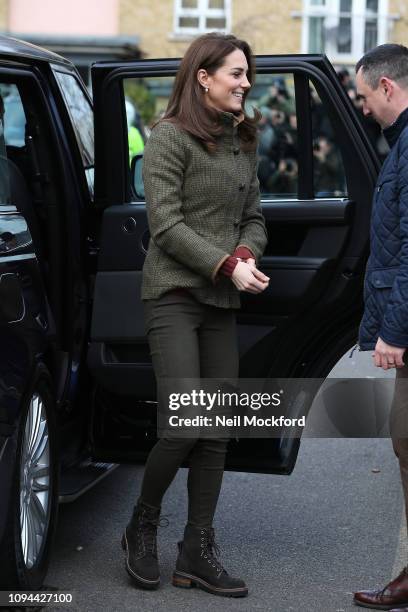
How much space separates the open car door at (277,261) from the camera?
4605mm

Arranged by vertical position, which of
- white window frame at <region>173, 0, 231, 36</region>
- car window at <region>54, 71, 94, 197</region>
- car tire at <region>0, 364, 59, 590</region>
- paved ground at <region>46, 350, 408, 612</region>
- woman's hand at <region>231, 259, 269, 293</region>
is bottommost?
paved ground at <region>46, 350, 408, 612</region>

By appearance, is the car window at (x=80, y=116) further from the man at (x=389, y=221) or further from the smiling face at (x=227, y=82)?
the man at (x=389, y=221)

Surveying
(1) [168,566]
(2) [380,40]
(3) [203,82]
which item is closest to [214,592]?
(1) [168,566]

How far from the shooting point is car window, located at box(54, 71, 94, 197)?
514 cm

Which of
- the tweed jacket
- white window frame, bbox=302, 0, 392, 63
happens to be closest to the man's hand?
the tweed jacket

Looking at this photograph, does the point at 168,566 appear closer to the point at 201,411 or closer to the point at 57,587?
the point at 57,587

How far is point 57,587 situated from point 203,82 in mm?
1814

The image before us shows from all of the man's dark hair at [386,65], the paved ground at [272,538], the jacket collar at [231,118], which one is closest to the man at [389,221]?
the man's dark hair at [386,65]

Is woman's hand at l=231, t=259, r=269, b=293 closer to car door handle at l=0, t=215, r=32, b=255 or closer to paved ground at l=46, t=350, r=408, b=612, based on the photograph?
car door handle at l=0, t=215, r=32, b=255

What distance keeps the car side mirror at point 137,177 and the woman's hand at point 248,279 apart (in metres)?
0.88

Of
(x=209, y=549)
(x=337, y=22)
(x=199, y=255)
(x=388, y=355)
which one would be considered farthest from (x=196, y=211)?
(x=337, y=22)

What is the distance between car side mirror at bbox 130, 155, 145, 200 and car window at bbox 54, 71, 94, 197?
0.20 metres

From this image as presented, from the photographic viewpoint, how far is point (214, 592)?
446 cm

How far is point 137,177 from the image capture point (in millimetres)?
5109
